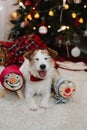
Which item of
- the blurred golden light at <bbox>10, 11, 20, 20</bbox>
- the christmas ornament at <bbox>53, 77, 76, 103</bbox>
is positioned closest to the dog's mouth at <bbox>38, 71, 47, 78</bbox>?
the christmas ornament at <bbox>53, 77, 76, 103</bbox>

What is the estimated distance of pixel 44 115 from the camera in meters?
1.70

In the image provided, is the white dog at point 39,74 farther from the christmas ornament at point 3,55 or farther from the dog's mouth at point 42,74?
the christmas ornament at point 3,55

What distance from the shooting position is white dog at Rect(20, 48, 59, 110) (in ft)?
5.84

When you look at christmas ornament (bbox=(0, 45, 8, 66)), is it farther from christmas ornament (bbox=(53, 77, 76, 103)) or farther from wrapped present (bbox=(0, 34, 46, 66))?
christmas ornament (bbox=(53, 77, 76, 103))

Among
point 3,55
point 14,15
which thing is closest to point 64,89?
point 3,55

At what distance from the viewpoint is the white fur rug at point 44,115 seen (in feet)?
5.15

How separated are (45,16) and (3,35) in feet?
2.90

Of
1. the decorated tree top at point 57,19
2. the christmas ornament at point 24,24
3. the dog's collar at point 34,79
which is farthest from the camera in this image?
the christmas ornament at point 24,24

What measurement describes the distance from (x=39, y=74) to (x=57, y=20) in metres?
1.22

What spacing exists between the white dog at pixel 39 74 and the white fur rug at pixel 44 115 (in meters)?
0.06

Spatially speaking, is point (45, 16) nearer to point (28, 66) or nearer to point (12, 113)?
point (28, 66)

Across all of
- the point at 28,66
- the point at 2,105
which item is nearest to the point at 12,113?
the point at 2,105

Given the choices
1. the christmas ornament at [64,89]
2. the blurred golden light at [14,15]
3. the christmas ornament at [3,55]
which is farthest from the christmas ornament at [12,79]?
the blurred golden light at [14,15]

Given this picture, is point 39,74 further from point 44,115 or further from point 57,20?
point 57,20
